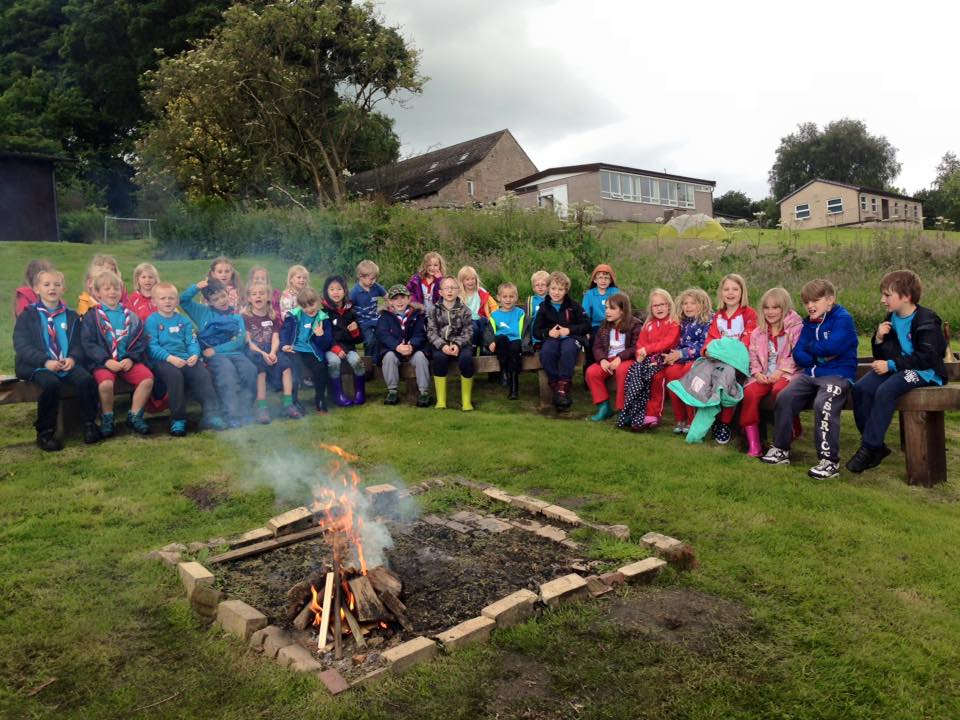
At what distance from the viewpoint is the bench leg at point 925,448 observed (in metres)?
5.90

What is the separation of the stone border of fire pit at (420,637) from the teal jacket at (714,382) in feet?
8.20

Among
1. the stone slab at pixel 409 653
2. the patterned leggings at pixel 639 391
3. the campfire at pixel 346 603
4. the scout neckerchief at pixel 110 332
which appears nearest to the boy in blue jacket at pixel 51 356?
the scout neckerchief at pixel 110 332

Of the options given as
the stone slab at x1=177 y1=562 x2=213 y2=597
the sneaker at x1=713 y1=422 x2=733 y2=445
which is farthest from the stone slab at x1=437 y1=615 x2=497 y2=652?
the sneaker at x1=713 y1=422 x2=733 y2=445

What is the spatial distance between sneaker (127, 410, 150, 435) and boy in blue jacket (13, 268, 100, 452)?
0.35 meters

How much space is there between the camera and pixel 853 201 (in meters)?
47.1

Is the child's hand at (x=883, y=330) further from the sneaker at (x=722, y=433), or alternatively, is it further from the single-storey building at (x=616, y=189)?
the single-storey building at (x=616, y=189)

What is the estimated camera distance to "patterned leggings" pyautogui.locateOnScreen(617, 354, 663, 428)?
7590mm

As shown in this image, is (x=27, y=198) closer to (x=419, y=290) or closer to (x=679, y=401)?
(x=419, y=290)

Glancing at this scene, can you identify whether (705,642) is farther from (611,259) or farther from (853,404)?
(611,259)

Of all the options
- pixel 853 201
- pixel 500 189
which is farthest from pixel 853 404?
pixel 853 201

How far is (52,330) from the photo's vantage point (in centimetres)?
703

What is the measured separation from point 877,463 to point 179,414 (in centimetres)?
633

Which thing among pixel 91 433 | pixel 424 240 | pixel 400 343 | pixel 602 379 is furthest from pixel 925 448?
pixel 424 240

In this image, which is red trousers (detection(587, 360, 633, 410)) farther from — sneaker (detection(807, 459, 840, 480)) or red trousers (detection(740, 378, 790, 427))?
sneaker (detection(807, 459, 840, 480))
